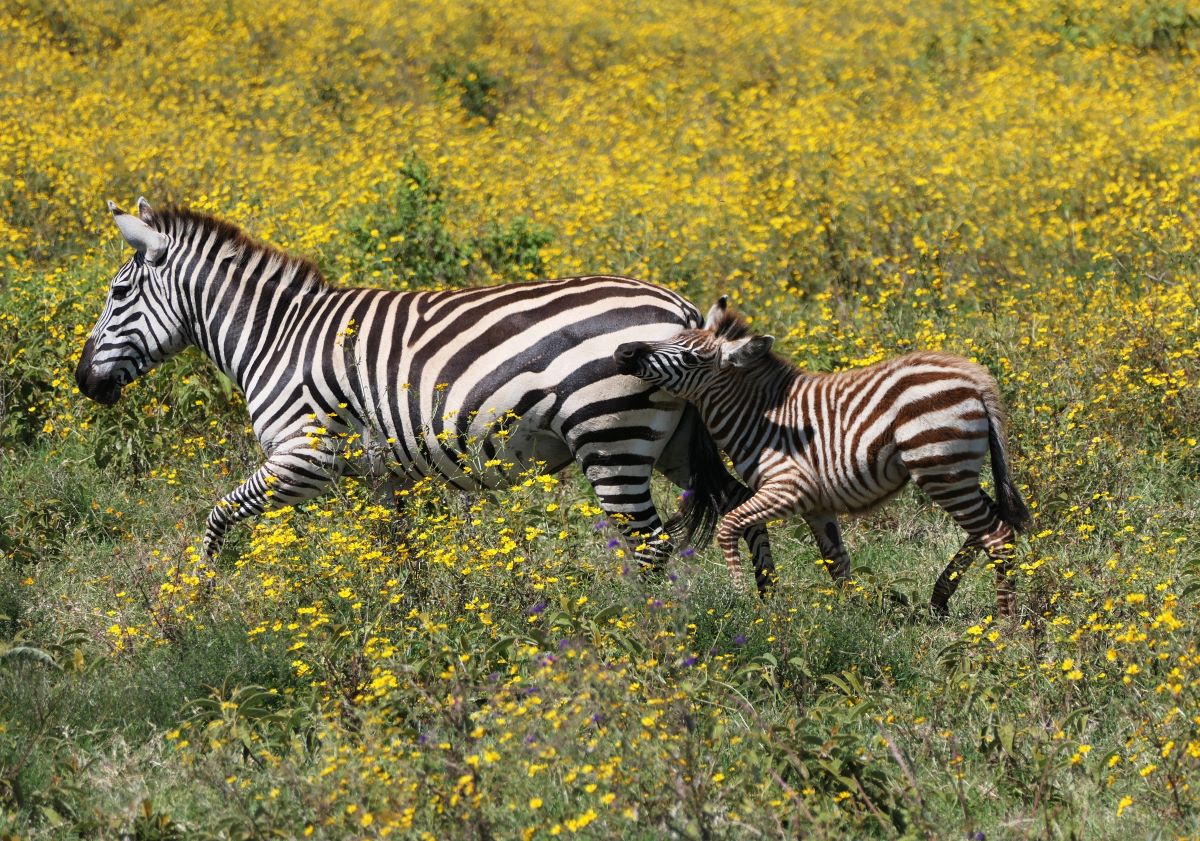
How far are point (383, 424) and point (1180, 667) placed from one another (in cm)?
373

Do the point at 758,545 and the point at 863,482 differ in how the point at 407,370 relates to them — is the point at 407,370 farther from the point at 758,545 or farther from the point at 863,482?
the point at 863,482

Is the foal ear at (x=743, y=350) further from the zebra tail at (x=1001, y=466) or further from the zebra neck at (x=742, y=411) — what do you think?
the zebra tail at (x=1001, y=466)

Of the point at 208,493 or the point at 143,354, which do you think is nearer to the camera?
the point at 143,354

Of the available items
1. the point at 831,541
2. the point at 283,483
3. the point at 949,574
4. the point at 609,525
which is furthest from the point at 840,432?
the point at 283,483

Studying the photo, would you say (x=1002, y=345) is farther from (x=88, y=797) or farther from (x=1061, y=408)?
(x=88, y=797)

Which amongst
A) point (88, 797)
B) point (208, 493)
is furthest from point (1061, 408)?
point (88, 797)

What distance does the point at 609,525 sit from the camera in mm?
5766

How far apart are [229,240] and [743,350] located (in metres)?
2.87

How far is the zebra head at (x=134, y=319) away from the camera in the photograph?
7.32m

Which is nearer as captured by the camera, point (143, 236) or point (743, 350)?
point (743, 350)

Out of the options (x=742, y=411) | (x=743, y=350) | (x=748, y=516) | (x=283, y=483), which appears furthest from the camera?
(x=283, y=483)

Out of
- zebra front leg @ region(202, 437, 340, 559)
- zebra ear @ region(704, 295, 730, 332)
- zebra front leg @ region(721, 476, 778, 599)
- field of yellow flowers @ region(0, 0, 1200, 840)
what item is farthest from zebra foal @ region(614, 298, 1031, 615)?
zebra front leg @ region(202, 437, 340, 559)

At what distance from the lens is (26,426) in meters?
8.84

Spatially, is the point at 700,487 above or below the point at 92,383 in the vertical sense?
below
